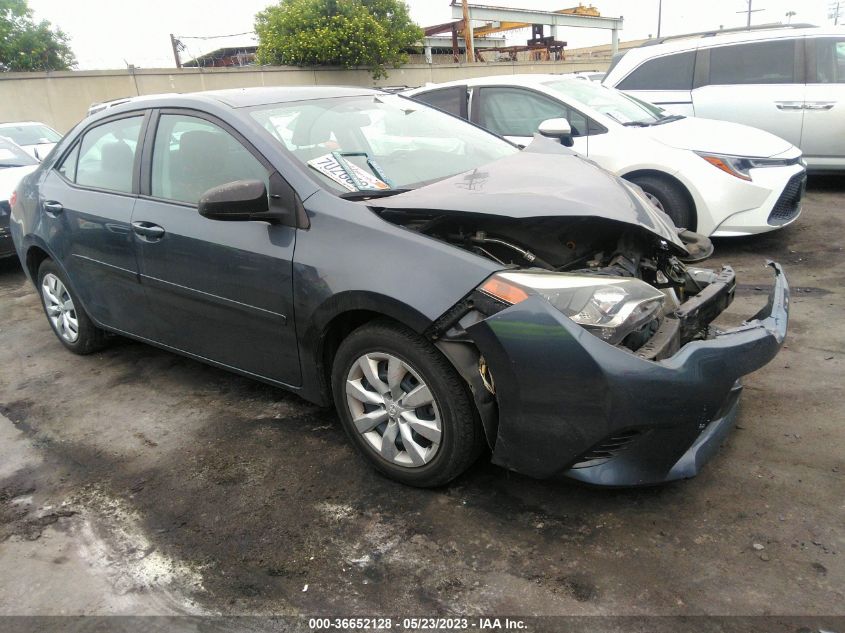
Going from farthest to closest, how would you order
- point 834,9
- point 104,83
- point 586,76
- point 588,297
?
point 834,9, point 104,83, point 586,76, point 588,297

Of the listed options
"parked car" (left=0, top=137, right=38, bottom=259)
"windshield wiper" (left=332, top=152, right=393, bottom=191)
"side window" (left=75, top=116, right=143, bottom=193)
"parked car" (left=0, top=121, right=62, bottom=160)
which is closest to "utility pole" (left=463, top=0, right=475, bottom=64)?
"parked car" (left=0, top=121, right=62, bottom=160)

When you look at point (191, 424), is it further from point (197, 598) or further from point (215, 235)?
point (197, 598)

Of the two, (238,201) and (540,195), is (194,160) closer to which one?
(238,201)

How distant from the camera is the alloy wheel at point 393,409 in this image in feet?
8.79

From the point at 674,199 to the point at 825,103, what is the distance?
335 centimetres

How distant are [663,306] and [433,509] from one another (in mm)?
1212

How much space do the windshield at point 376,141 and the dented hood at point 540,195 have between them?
9.2 inches

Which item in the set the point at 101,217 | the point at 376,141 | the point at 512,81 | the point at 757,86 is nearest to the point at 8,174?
the point at 101,217

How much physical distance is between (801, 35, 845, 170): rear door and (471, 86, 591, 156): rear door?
135 inches

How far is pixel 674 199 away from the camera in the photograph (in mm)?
5711

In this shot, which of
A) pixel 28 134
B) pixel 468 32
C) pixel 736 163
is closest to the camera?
pixel 736 163

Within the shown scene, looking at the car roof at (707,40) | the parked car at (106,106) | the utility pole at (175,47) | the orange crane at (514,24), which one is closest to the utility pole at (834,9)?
the orange crane at (514,24)

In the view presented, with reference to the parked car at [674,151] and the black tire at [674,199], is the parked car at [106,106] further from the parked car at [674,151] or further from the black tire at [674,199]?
the black tire at [674,199]

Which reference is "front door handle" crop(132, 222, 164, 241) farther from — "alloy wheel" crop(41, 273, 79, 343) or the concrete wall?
the concrete wall
